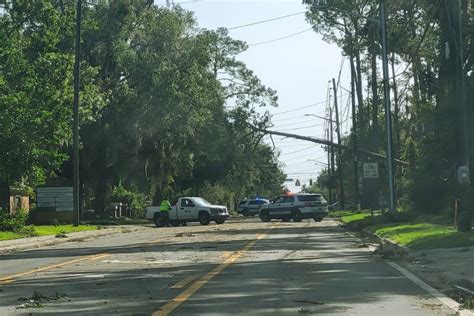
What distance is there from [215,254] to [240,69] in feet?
183

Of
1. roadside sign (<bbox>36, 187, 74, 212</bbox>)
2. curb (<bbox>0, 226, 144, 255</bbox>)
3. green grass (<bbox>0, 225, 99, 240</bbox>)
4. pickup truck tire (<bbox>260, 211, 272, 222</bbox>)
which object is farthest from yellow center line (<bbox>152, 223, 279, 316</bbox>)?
pickup truck tire (<bbox>260, 211, 272, 222</bbox>)

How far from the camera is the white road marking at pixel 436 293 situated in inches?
387

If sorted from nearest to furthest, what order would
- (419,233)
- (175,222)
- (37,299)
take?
(37,299) → (419,233) → (175,222)

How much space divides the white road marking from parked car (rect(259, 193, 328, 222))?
31.7 m

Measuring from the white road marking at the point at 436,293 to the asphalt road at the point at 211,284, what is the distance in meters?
0.14

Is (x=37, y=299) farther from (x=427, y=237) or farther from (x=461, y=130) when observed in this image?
(x=461, y=130)

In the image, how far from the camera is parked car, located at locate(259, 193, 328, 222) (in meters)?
47.5

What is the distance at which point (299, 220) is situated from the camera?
1898 inches

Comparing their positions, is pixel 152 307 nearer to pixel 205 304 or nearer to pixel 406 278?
pixel 205 304

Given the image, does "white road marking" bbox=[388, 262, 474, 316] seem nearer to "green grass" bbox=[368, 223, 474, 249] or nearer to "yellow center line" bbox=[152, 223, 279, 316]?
"yellow center line" bbox=[152, 223, 279, 316]

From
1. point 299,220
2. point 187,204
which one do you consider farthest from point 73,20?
point 299,220

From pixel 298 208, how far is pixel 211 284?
115 feet

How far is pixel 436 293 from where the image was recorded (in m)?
11.7

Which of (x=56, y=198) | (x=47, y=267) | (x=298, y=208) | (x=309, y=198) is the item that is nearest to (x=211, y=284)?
(x=47, y=267)
